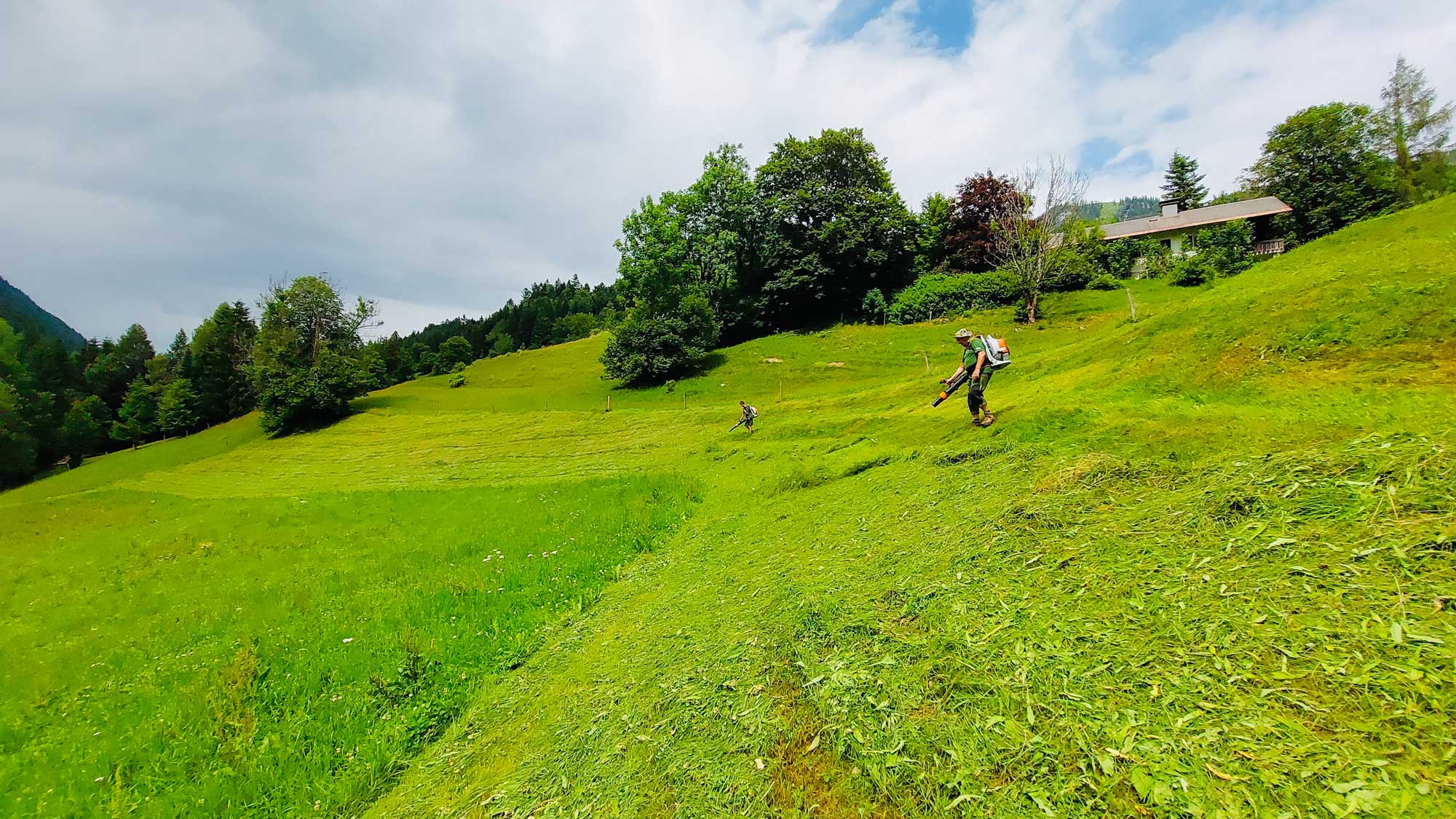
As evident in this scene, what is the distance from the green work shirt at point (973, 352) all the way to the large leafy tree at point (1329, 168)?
203ft

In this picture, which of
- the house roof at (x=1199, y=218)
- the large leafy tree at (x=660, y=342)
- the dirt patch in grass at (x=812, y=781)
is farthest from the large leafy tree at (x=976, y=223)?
the dirt patch in grass at (x=812, y=781)

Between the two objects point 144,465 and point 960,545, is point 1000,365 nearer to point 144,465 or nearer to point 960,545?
point 960,545

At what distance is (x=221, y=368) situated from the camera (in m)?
79.4

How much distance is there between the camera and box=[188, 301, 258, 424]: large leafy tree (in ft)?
257

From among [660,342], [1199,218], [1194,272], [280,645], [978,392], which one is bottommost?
[280,645]

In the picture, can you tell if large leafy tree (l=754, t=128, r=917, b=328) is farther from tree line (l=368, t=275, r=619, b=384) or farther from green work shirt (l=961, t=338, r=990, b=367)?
green work shirt (l=961, t=338, r=990, b=367)

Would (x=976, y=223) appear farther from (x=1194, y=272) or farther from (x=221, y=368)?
(x=221, y=368)

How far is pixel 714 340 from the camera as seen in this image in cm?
5594

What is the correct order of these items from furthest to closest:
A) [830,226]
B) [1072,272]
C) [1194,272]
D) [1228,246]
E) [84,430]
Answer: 1. [84,430]
2. [830,226]
3. [1072,272]
4. [1228,246]
5. [1194,272]

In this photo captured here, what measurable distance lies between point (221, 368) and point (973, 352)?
341ft

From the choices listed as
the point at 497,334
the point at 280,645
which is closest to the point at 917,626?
the point at 280,645

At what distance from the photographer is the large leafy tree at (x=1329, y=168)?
1921 inches

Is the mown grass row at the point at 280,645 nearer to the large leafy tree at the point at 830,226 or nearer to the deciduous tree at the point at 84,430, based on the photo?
the large leafy tree at the point at 830,226

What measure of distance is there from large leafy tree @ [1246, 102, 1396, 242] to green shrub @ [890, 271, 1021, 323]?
26.5m
